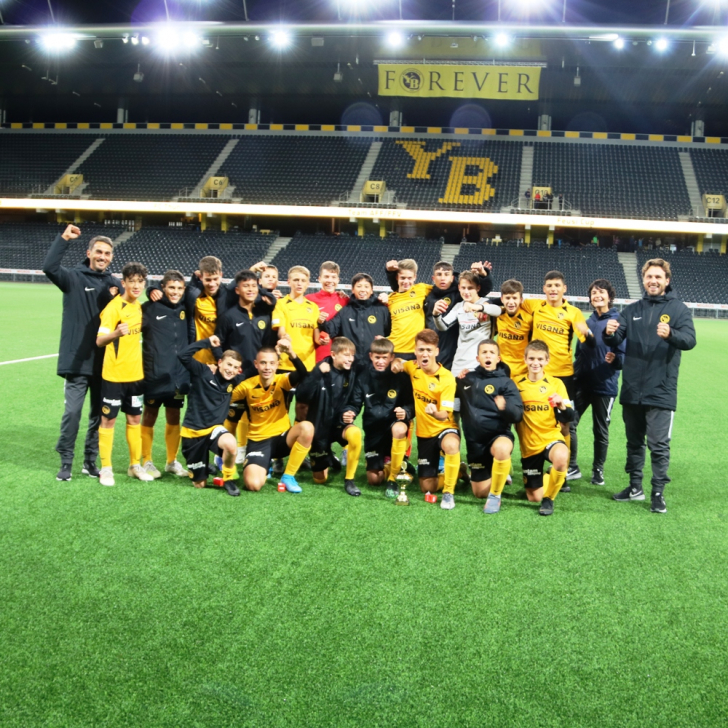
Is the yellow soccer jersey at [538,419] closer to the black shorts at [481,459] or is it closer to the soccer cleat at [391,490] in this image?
the black shorts at [481,459]

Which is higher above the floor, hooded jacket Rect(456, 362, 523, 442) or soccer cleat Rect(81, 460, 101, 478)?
hooded jacket Rect(456, 362, 523, 442)

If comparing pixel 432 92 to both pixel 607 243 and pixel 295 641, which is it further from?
pixel 295 641

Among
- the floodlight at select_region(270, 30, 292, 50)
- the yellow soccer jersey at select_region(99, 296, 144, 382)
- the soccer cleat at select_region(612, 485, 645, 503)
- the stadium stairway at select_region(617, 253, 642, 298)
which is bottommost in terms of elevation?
the soccer cleat at select_region(612, 485, 645, 503)

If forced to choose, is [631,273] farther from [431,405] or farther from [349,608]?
[349,608]

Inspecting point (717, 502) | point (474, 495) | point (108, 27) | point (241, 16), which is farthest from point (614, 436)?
point (108, 27)

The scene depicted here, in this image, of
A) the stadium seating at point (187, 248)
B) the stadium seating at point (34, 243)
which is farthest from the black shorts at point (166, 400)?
the stadium seating at point (34, 243)

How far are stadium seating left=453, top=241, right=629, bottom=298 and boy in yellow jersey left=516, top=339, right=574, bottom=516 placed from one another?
23.1 m

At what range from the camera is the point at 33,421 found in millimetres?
6891

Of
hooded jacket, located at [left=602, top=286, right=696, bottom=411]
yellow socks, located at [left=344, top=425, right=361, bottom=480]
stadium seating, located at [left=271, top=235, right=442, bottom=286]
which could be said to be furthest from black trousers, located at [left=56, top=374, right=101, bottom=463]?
stadium seating, located at [left=271, top=235, right=442, bottom=286]

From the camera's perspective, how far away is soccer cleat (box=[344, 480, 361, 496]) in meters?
5.06

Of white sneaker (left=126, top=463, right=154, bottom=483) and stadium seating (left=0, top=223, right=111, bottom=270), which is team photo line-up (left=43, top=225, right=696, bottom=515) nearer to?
white sneaker (left=126, top=463, right=154, bottom=483)

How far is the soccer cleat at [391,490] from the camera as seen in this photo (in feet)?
16.5

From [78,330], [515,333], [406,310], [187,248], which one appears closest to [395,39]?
[187,248]

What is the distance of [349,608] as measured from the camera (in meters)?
3.26
